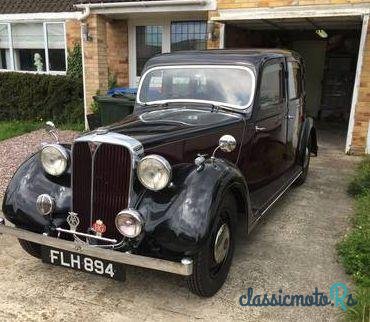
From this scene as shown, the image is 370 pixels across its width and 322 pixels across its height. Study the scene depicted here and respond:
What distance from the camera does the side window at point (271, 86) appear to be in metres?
3.98

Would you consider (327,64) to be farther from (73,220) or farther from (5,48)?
(73,220)

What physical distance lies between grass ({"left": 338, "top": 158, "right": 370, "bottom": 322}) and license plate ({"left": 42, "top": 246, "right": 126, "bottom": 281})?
5.24ft

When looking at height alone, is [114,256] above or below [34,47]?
below

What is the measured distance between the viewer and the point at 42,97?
977 centimetres

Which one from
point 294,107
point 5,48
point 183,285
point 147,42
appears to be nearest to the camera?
point 183,285

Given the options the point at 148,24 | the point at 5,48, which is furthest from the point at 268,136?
the point at 5,48

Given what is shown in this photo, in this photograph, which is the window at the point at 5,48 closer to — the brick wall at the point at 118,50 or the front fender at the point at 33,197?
the brick wall at the point at 118,50

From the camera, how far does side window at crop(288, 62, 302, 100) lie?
15.7ft

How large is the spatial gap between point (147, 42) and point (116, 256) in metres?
7.92

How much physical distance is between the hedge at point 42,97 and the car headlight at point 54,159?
6660 millimetres

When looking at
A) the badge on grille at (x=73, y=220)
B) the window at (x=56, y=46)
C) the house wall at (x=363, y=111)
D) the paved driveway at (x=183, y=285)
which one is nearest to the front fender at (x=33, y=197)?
the badge on grille at (x=73, y=220)

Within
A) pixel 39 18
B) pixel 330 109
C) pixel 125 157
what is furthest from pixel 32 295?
pixel 330 109

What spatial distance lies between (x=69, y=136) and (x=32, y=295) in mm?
5773

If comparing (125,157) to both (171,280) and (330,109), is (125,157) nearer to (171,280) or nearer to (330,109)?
(171,280)
